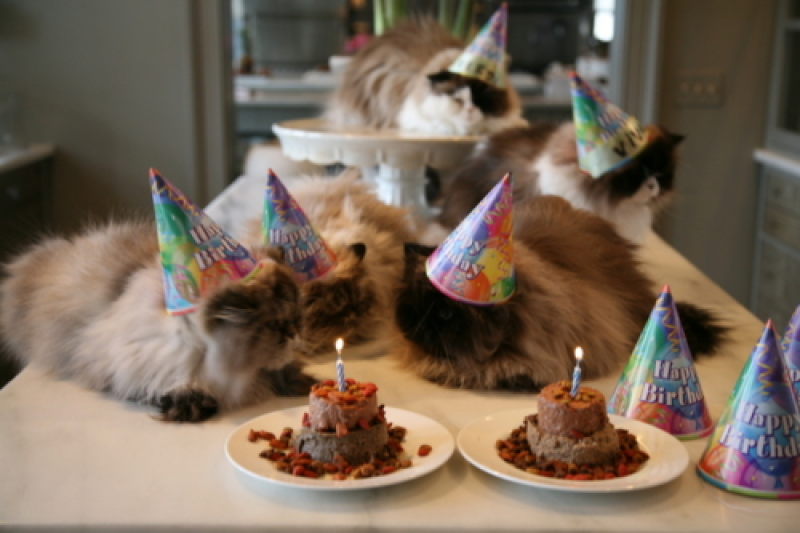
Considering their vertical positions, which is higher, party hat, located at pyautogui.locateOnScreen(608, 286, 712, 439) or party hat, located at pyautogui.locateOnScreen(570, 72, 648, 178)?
party hat, located at pyautogui.locateOnScreen(570, 72, 648, 178)

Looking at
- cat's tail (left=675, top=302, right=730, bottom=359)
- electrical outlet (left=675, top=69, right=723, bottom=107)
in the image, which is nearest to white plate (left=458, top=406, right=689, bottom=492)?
cat's tail (left=675, top=302, right=730, bottom=359)

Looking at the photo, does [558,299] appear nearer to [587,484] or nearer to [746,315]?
[587,484]

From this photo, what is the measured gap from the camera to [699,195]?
317 centimetres

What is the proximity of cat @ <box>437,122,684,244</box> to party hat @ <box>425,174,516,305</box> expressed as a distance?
2.07 feet

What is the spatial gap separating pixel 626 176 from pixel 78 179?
7.14 feet

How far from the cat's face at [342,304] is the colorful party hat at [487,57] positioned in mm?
872

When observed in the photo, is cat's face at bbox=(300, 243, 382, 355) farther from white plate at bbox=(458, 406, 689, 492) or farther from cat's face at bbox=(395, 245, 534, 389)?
white plate at bbox=(458, 406, 689, 492)

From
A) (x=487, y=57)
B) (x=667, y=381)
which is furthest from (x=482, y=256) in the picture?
(x=487, y=57)

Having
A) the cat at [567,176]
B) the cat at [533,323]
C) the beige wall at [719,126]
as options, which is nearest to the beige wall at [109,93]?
the cat at [567,176]

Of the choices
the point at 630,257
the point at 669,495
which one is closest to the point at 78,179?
the point at 630,257

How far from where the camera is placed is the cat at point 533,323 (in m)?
1.17

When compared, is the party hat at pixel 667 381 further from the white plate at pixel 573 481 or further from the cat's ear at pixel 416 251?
the cat's ear at pixel 416 251

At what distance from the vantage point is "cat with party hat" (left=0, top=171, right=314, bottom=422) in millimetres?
1057

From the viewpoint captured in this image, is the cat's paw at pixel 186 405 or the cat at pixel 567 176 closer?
the cat's paw at pixel 186 405
